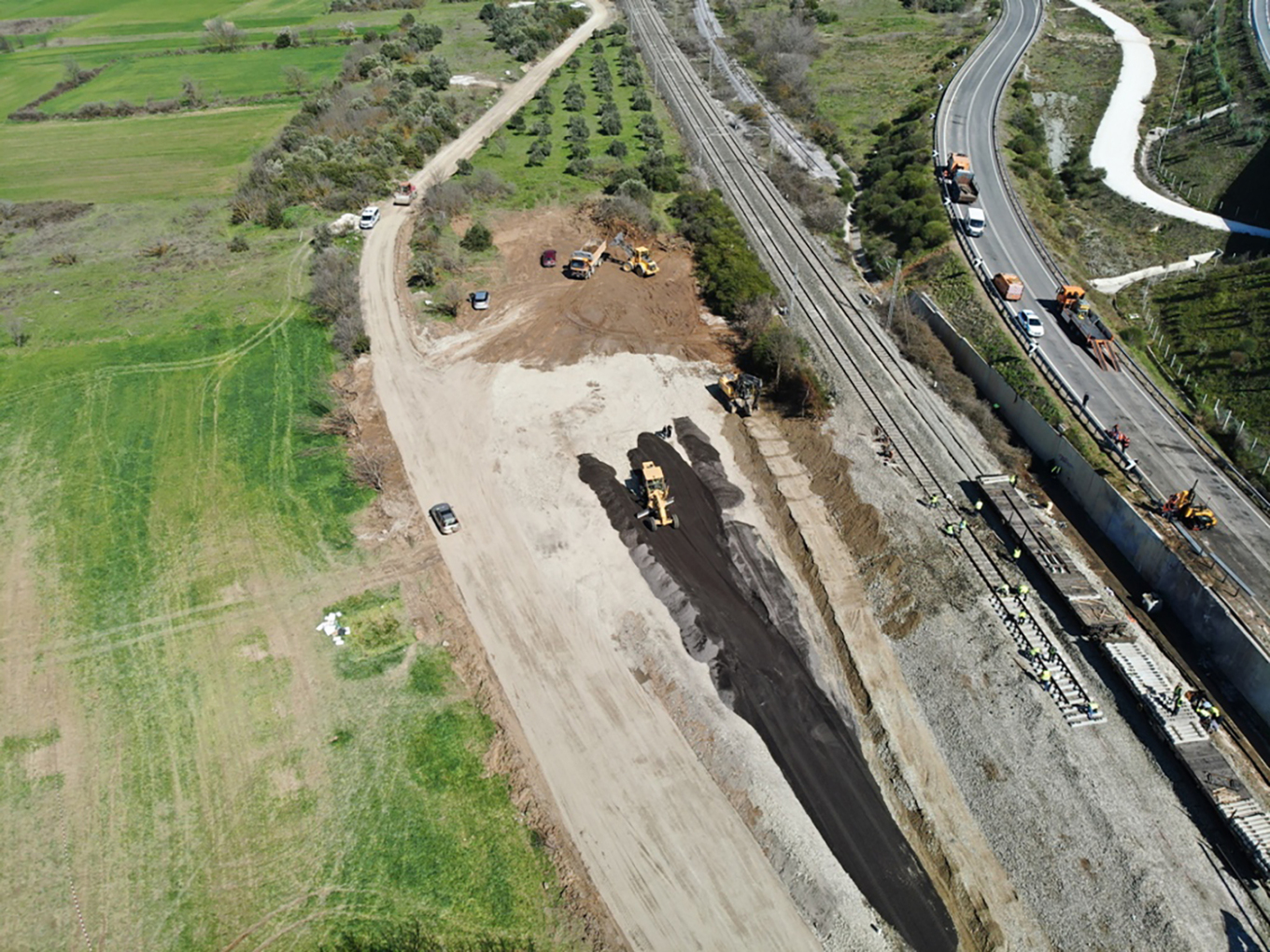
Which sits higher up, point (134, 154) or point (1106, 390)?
point (1106, 390)

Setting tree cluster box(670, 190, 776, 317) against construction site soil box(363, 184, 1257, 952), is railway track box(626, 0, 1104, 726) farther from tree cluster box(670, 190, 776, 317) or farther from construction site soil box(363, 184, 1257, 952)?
tree cluster box(670, 190, 776, 317)

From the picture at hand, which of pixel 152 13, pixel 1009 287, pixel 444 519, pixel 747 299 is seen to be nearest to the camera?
pixel 444 519

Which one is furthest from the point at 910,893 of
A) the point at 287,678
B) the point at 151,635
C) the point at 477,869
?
the point at 151,635

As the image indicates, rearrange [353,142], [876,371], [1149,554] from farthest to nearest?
[353,142], [876,371], [1149,554]

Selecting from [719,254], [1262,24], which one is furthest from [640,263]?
[1262,24]

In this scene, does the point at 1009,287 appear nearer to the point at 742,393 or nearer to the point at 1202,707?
the point at 742,393

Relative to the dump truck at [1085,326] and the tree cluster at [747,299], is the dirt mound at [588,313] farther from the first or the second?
the dump truck at [1085,326]

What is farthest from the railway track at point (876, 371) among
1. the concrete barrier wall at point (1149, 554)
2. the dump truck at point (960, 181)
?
the dump truck at point (960, 181)
